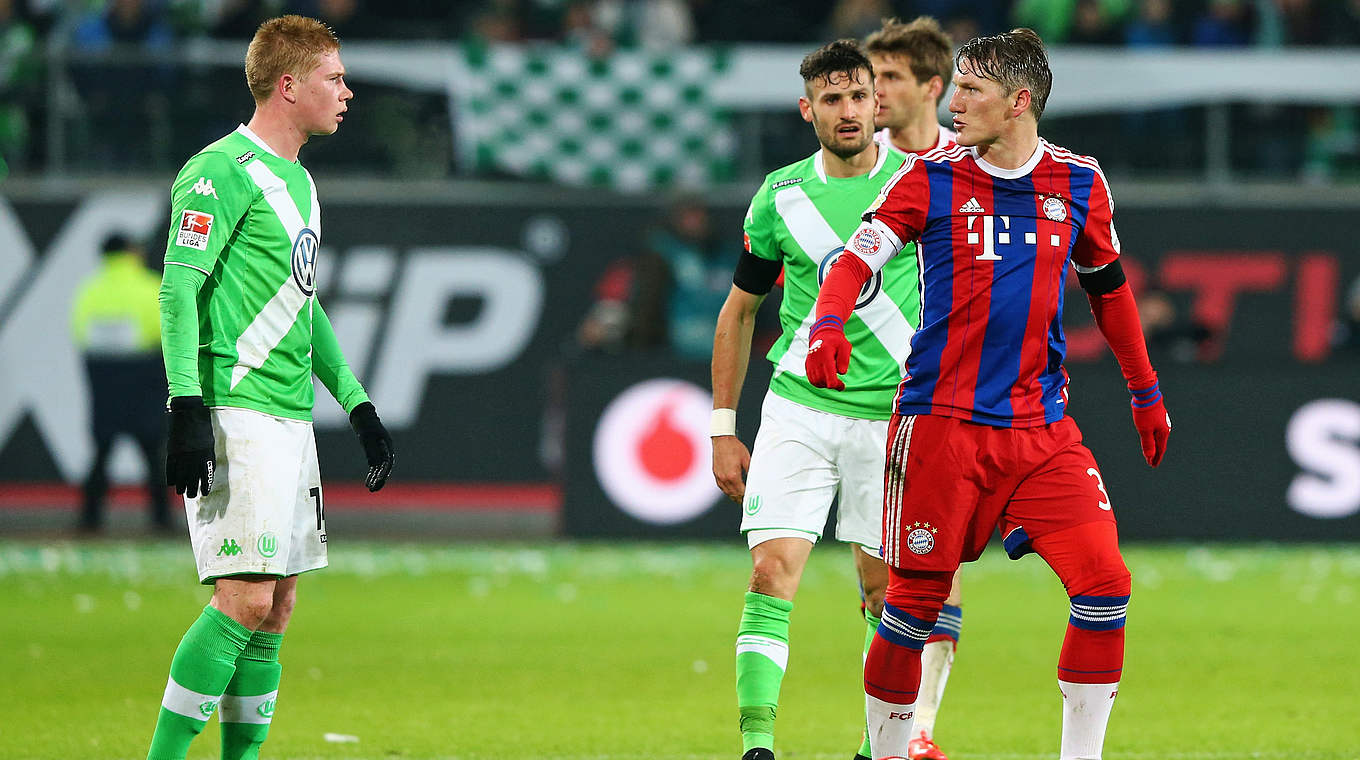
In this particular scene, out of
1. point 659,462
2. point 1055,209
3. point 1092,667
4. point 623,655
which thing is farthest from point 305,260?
point 659,462

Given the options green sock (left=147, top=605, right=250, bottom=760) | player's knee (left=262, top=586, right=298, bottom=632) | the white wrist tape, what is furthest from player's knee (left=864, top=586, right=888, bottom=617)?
green sock (left=147, top=605, right=250, bottom=760)

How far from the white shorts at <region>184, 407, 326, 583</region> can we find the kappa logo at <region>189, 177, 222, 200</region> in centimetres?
65

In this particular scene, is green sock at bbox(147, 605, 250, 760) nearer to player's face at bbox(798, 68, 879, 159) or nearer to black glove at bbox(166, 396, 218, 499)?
black glove at bbox(166, 396, 218, 499)

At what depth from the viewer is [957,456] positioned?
18.3ft

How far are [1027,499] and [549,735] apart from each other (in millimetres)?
2527

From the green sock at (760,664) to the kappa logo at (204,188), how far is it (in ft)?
7.22

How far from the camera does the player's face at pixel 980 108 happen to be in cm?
556

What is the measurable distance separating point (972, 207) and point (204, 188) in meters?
2.32

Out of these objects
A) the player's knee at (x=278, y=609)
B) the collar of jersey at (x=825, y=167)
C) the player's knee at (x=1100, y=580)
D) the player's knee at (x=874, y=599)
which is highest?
the collar of jersey at (x=825, y=167)

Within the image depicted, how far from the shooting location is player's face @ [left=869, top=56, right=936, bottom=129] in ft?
22.8

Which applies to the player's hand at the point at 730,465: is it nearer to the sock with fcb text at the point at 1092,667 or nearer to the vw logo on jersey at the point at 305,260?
the sock with fcb text at the point at 1092,667

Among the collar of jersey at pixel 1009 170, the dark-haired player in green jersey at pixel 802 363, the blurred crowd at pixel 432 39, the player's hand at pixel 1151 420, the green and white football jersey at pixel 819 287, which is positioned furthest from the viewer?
the blurred crowd at pixel 432 39

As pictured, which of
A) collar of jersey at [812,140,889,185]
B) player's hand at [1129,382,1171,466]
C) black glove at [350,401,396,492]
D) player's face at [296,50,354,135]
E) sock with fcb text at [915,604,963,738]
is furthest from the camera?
sock with fcb text at [915,604,963,738]

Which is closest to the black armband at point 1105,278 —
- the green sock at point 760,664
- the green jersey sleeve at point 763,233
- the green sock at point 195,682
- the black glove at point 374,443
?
the green jersey sleeve at point 763,233
